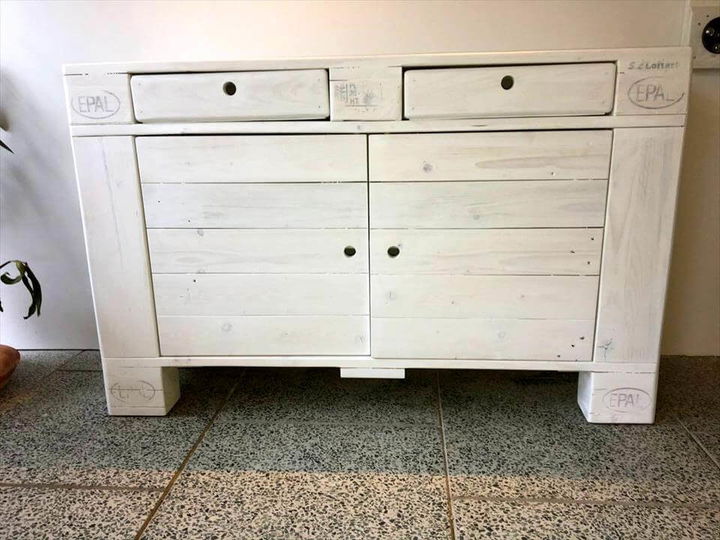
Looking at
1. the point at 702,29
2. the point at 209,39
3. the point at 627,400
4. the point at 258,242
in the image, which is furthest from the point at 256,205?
the point at 702,29

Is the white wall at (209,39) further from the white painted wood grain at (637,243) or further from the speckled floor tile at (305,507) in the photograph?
the speckled floor tile at (305,507)

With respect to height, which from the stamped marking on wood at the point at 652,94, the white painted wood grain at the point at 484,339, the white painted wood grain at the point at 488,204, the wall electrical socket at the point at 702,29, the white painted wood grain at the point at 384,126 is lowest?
the white painted wood grain at the point at 484,339

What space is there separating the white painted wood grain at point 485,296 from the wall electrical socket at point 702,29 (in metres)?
0.64

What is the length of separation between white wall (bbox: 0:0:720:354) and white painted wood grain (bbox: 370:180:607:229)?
462 mm

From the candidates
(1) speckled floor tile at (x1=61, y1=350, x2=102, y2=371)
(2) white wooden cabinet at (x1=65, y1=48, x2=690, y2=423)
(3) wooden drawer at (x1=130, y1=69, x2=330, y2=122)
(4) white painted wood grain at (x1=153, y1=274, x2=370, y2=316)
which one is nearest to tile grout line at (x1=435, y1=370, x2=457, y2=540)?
(2) white wooden cabinet at (x1=65, y1=48, x2=690, y2=423)

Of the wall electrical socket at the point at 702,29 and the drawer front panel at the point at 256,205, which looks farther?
the wall electrical socket at the point at 702,29

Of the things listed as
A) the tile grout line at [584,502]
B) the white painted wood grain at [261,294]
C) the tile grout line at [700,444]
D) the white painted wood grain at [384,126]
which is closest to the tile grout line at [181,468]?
the white painted wood grain at [261,294]

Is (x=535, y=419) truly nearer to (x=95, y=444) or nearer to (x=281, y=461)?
(x=281, y=461)

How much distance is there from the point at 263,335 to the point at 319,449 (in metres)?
0.25

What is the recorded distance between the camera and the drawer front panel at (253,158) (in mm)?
938

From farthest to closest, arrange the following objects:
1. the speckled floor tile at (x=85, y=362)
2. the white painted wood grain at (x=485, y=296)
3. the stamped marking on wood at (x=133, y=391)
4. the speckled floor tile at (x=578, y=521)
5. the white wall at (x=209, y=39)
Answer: the speckled floor tile at (x=85, y=362) → the white wall at (x=209, y=39) → the stamped marking on wood at (x=133, y=391) → the white painted wood grain at (x=485, y=296) → the speckled floor tile at (x=578, y=521)

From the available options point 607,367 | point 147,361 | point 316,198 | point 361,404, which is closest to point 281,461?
point 361,404

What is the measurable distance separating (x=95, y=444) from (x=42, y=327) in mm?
627

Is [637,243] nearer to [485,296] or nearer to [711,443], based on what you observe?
[485,296]
